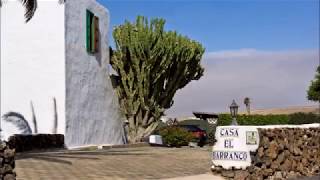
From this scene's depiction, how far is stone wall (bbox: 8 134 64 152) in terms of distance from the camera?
83.6 ft

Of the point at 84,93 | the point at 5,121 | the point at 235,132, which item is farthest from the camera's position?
the point at 84,93

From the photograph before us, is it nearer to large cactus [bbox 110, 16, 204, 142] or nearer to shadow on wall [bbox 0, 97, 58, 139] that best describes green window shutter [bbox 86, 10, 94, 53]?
large cactus [bbox 110, 16, 204, 142]

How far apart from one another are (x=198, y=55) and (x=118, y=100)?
225 inches

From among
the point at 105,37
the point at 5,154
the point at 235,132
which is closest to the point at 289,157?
the point at 235,132

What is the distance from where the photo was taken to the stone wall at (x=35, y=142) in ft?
83.6

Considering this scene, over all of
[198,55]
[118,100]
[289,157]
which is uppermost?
[198,55]

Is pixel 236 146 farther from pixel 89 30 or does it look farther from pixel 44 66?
pixel 89 30

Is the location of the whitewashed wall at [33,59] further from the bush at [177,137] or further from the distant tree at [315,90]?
the distant tree at [315,90]

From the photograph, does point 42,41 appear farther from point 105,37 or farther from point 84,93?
point 105,37

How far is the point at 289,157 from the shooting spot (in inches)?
700

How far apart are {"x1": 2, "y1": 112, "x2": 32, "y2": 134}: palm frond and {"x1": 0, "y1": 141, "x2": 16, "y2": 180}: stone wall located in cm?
1852

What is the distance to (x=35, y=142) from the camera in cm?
2688

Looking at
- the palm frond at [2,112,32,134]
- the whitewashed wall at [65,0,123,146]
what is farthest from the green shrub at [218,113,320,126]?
the palm frond at [2,112,32,134]

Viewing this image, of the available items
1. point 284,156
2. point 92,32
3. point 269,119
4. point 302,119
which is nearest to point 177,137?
point 92,32
